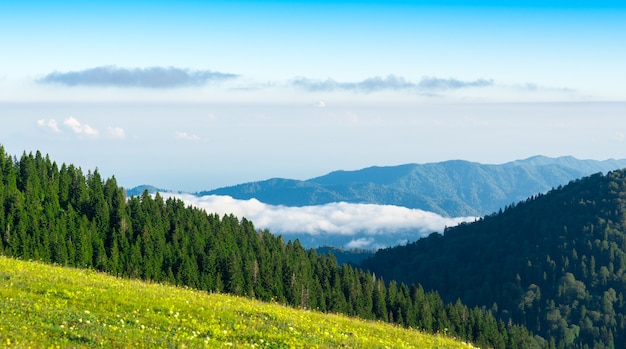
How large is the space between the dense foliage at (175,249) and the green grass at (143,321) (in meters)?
92.0

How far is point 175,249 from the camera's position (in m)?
154

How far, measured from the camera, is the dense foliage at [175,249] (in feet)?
456

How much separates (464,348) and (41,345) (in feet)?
97.8

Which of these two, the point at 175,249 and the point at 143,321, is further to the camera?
the point at 175,249

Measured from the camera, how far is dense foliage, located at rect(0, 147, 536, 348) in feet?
456

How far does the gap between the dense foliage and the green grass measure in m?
92.0

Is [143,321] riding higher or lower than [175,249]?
higher

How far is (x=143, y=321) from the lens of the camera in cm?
3228

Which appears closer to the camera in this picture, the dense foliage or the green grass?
the green grass

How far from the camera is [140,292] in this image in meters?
41.1

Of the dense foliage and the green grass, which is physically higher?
the green grass

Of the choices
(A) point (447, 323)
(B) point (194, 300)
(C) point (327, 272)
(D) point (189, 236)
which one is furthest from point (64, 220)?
(B) point (194, 300)

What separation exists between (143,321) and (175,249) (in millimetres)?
124825

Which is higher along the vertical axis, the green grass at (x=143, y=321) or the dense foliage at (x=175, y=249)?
the green grass at (x=143, y=321)
